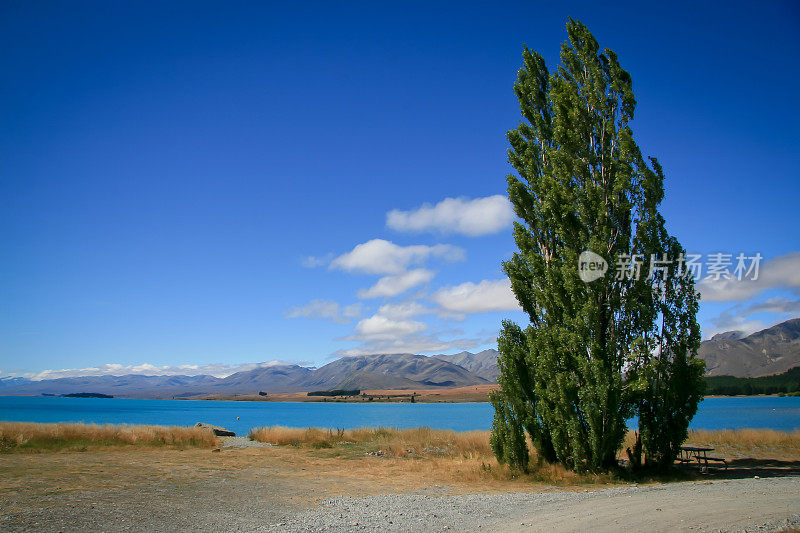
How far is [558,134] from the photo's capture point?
1708cm

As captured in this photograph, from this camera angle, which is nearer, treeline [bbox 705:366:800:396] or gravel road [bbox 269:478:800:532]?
gravel road [bbox 269:478:800:532]

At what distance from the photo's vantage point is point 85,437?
23188 millimetres

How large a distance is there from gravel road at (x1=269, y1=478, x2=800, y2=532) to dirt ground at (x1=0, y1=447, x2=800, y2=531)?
1.0 inches

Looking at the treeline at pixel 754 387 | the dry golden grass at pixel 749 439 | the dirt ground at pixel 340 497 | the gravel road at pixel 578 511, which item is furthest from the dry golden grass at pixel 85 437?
the treeline at pixel 754 387

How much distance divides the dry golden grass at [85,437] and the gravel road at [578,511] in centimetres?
1700

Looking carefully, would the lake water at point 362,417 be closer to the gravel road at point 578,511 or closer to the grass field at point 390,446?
the grass field at point 390,446

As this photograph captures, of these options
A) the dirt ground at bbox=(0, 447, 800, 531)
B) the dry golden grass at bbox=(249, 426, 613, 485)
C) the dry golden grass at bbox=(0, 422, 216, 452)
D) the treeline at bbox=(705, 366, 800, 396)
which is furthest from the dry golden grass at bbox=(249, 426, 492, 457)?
the treeline at bbox=(705, 366, 800, 396)

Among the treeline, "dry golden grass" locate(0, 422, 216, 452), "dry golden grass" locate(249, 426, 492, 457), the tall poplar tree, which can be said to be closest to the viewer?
the tall poplar tree

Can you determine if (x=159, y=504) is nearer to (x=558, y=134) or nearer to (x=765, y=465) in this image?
(x=558, y=134)

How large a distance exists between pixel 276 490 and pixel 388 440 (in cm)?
1507

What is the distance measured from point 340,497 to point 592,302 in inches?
377

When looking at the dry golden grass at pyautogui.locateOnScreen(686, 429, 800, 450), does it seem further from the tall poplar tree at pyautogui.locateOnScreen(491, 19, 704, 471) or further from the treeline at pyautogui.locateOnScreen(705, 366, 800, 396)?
the treeline at pyautogui.locateOnScreen(705, 366, 800, 396)

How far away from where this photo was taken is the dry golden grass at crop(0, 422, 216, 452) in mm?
20859

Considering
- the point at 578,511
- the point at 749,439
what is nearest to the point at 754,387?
the point at 749,439
